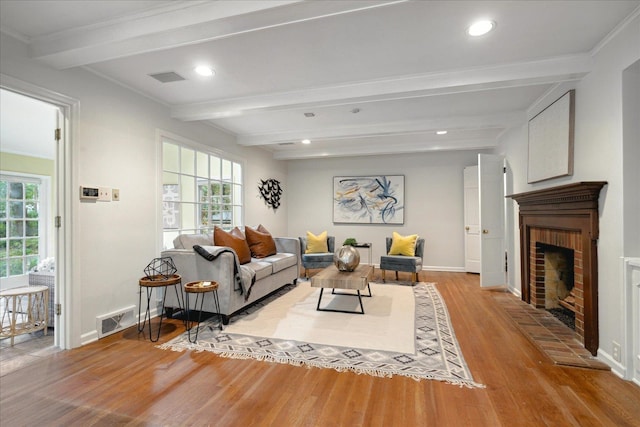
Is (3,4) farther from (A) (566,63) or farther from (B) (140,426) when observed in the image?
(A) (566,63)

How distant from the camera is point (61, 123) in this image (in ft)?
8.84

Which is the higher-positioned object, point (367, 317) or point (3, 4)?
point (3, 4)

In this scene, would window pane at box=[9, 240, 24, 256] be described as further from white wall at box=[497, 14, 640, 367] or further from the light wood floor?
white wall at box=[497, 14, 640, 367]

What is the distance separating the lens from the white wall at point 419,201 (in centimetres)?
618

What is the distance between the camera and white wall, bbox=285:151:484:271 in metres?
6.18

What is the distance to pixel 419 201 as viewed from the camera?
251 inches

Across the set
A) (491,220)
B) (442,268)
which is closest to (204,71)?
(491,220)

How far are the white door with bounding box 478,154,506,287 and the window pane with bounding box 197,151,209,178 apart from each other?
13.3ft

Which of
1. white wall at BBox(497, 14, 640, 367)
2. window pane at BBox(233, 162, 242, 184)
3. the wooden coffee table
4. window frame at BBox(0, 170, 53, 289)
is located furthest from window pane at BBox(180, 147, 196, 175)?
white wall at BBox(497, 14, 640, 367)

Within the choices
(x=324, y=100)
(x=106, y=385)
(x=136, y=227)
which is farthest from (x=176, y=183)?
(x=106, y=385)

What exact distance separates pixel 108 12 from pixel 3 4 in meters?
0.61

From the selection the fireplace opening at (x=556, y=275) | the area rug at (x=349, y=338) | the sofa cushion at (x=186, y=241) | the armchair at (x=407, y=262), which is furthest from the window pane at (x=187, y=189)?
the fireplace opening at (x=556, y=275)

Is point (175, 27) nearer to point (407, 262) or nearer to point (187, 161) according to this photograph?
point (187, 161)

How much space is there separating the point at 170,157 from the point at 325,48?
244 cm
